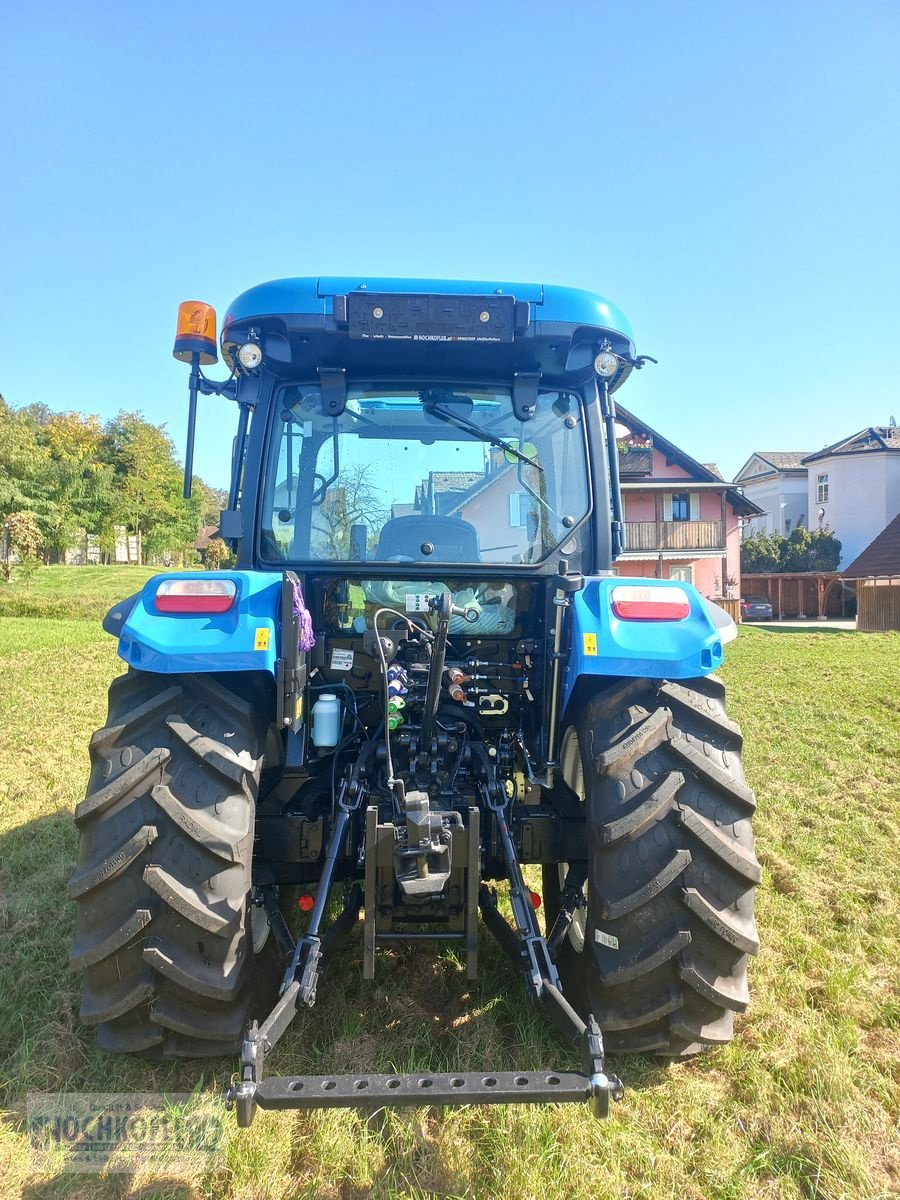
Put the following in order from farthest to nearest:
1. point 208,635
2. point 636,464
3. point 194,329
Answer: point 636,464
point 194,329
point 208,635

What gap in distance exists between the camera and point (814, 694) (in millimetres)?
10258

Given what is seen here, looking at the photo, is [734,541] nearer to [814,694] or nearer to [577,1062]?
[814,694]

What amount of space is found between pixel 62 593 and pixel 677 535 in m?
22.6

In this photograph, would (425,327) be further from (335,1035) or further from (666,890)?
(335,1035)

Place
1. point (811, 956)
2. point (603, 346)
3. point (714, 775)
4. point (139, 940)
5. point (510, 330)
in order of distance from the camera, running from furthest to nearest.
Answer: point (811, 956) < point (603, 346) < point (510, 330) < point (714, 775) < point (139, 940)

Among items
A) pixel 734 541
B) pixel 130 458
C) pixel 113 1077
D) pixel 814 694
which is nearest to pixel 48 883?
pixel 113 1077

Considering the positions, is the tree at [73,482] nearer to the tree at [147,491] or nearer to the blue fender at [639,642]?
the tree at [147,491]

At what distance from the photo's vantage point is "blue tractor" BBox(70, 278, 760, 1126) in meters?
2.12

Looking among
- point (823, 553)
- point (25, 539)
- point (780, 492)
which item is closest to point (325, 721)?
point (25, 539)

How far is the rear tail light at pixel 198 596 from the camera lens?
2.35m

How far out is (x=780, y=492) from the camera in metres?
44.8

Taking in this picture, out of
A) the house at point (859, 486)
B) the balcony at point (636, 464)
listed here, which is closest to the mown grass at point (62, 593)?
the balcony at point (636, 464)

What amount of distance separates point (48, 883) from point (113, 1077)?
175 centimetres

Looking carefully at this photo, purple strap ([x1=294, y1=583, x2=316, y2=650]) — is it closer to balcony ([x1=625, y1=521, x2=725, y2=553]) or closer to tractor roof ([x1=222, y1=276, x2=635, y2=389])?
tractor roof ([x1=222, y1=276, x2=635, y2=389])
